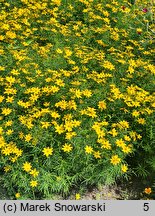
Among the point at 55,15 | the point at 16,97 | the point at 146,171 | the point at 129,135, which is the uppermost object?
the point at 55,15

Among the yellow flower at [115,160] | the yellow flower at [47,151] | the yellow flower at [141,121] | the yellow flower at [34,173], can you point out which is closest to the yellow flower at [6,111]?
the yellow flower at [47,151]

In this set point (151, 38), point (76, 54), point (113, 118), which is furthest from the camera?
point (151, 38)

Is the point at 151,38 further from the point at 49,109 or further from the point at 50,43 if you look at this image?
the point at 49,109

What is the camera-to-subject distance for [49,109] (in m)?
4.43

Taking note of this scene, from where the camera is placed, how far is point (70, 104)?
14.1 feet

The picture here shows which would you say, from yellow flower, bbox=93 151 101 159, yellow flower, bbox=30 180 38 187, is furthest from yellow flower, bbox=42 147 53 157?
yellow flower, bbox=93 151 101 159

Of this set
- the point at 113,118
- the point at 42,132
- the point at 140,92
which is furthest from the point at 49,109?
the point at 140,92

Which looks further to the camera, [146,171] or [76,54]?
[76,54]

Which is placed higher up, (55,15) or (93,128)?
(55,15)

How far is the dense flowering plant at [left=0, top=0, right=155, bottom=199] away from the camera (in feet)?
13.2

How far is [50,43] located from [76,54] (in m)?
0.51

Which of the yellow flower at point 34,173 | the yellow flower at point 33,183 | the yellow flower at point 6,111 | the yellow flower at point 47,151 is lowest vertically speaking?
the yellow flower at point 33,183

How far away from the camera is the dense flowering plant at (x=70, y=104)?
4023 mm

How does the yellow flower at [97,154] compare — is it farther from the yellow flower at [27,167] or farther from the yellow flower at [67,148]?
the yellow flower at [27,167]
